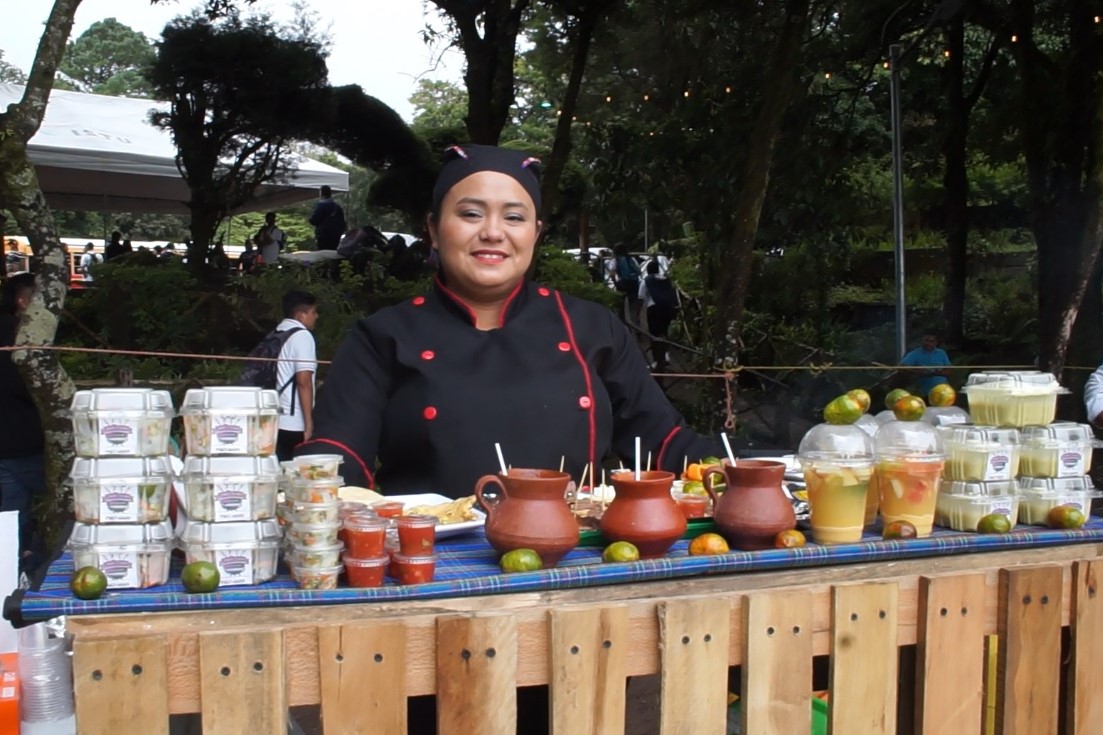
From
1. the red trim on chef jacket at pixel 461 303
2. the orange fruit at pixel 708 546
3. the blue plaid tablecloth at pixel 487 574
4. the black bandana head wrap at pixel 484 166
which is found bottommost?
the blue plaid tablecloth at pixel 487 574

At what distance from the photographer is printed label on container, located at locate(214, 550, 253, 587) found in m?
1.73

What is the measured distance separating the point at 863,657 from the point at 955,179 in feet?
30.3

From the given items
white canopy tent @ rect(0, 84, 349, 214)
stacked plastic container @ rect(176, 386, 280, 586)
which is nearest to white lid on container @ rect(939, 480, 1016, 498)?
stacked plastic container @ rect(176, 386, 280, 586)

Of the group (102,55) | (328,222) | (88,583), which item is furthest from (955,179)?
(102,55)

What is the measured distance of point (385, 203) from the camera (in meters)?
12.5

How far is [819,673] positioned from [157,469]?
1946 millimetres

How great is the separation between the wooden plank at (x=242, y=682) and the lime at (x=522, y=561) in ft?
1.32

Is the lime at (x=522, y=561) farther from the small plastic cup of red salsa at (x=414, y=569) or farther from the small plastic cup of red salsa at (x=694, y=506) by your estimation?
the small plastic cup of red salsa at (x=694, y=506)

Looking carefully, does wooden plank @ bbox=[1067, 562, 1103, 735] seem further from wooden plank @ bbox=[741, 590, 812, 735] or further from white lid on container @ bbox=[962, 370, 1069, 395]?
wooden plank @ bbox=[741, 590, 812, 735]

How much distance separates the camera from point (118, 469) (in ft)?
5.60

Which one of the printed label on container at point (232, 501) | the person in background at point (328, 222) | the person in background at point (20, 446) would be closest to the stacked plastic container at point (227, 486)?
the printed label on container at point (232, 501)

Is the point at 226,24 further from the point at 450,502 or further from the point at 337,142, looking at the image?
the point at 450,502

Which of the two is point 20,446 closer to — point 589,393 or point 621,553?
point 589,393

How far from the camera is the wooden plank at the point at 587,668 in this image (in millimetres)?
1748
